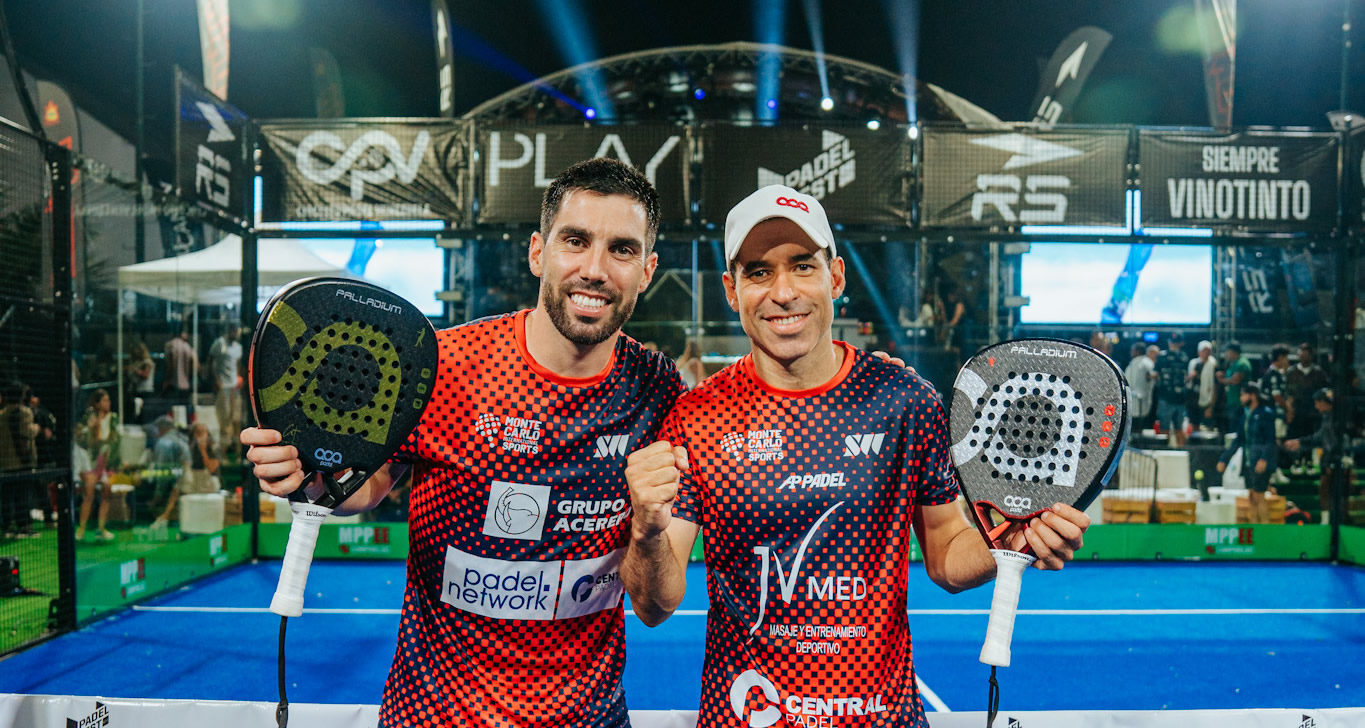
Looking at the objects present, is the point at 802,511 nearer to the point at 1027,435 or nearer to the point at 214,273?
the point at 1027,435

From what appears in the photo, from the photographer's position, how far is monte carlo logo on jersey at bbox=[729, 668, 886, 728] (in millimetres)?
2115

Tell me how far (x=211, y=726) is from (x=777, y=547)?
2.07m

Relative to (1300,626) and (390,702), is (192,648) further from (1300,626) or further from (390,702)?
(1300,626)

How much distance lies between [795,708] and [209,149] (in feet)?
28.4

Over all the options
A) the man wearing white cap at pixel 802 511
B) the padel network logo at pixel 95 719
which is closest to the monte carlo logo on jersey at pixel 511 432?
the man wearing white cap at pixel 802 511

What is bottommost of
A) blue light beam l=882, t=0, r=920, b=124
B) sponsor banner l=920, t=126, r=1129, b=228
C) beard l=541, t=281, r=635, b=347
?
beard l=541, t=281, r=635, b=347

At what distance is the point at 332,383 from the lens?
1932 mm

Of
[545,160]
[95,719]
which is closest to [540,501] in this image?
[95,719]

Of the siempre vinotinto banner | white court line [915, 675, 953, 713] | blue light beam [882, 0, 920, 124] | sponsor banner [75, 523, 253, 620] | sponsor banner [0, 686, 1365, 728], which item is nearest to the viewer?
sponsor banner [0, 686, 1365, 728]

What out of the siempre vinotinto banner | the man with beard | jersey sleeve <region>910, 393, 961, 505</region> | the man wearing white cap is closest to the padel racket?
the man with beard

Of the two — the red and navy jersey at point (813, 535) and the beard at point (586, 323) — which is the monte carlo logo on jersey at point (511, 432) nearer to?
the beard at point (586, 323)

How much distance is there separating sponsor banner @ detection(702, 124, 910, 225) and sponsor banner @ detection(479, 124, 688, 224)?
0.33 metres

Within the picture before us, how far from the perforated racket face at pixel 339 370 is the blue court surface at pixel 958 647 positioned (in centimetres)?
387

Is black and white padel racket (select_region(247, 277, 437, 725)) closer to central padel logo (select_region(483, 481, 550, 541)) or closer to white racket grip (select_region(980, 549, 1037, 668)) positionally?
central padel logo (select_region(483, 481, 550, 541))
